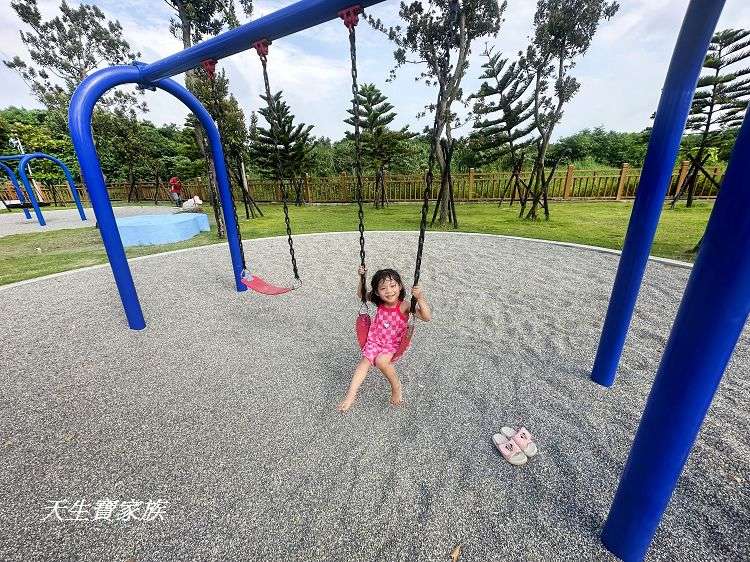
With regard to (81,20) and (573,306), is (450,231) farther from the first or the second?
(81,20)

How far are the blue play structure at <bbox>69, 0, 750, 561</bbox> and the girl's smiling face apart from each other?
126 centimetres

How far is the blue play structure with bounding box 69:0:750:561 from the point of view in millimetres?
838

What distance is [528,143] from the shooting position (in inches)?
643

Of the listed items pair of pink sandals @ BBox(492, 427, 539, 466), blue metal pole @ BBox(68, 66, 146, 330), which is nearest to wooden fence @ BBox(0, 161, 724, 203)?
blue metal pole @ BBox(68, 66, 146, 330)

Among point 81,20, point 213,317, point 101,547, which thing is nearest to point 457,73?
point 213,317

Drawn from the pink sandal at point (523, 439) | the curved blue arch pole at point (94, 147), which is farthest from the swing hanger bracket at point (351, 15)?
the pink sandal at point (523, 439)

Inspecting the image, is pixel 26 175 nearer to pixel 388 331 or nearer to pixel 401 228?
pixel 401 228

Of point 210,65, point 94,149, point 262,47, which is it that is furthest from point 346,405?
point 94,149

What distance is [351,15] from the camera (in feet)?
5.79

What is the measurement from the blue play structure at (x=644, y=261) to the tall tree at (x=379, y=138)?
36.6 ft

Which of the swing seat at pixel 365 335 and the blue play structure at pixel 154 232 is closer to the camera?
the swing seat at pixel 365 335

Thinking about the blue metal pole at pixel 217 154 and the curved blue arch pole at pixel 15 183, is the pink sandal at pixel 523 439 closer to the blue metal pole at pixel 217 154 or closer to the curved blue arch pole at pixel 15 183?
the blue metal pole at pixel 217 154

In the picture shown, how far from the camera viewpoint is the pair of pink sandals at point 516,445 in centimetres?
167

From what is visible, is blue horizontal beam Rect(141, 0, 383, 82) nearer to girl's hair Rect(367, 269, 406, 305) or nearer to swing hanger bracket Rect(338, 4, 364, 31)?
swing hanger bracket Rect(338, 4, 364, 31)
